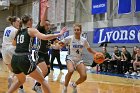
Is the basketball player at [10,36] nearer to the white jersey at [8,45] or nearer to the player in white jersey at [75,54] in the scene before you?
the white jersey at [8,45]

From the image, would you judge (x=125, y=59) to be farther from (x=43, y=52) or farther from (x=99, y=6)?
(x=43, y=52)

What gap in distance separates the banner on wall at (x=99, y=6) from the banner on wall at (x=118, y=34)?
117 centimetres

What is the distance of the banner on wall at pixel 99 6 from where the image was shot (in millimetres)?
18875

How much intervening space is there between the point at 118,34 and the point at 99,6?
8.56 feet

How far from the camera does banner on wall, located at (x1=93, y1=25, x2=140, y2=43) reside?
16609 millimetres

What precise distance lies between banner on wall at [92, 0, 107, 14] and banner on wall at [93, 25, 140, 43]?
117 cm

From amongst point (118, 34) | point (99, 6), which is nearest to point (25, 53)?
point (118, 34)

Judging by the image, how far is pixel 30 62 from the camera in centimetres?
561

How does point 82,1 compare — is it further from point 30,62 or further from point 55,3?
point 30,62

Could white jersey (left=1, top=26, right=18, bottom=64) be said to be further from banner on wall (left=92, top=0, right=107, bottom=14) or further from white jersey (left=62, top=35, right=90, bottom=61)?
banner on wall (left=92, top=0, right=107, bottom=14)

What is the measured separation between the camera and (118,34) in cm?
1770

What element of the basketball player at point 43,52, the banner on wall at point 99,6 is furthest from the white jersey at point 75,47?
the banner on wall at point 99,6

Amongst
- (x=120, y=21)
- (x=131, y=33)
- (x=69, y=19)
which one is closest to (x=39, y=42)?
(x=131, y=33)

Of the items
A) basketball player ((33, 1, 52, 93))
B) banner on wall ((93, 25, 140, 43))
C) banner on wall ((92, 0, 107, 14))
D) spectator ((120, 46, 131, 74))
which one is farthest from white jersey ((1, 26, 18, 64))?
banner on wall ((92, 0, 107, 14))
